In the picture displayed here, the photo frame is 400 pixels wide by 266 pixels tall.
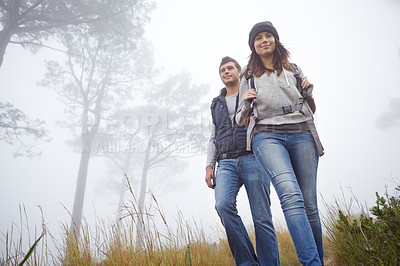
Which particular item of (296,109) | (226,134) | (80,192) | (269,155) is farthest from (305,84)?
(80,192)

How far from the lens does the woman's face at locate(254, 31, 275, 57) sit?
1688 mm

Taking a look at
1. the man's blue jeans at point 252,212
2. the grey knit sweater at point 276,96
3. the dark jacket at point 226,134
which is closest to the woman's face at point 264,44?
the grey knit sweater at point 276,96

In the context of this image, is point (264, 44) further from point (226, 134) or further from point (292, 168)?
point (292, 168)

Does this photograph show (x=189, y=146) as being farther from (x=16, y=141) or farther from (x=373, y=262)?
(x=373, y=262)

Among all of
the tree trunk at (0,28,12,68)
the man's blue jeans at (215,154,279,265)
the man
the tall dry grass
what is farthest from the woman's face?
the tree trunk at (0,28,12,68)

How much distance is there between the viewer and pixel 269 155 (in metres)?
1.35

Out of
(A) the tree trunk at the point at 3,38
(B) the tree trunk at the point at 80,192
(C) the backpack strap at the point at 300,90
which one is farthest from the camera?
(B) the tree trunk at the point at 80,192

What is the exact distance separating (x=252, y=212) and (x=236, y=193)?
0.64ft

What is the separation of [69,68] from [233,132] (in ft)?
40.4

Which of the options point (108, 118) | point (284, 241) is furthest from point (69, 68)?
point (284, 241)

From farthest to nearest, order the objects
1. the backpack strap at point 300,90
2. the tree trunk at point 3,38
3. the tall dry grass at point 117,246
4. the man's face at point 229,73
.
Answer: the tree trunk at point 3,38, the man's face at point 229,73, the tall dry grass at point 117,246, the backpack strap at point 300,90

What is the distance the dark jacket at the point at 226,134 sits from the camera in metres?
1.92

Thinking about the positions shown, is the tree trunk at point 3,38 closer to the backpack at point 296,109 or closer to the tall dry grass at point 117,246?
the tall dry grass at point 117,246

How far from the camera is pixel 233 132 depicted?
78.4 inches
